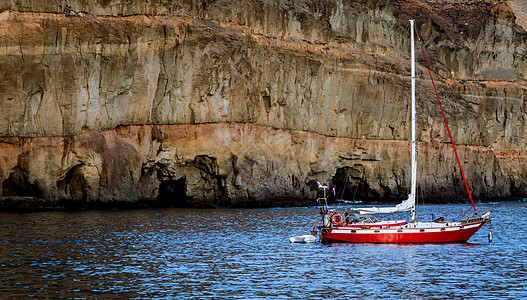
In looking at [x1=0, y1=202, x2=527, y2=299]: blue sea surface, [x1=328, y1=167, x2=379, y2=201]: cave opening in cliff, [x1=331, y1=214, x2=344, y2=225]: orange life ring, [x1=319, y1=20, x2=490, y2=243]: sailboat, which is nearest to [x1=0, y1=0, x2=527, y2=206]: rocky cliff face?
[x1=328, y1=167, x2=379, y2=201]: cave opening in cliff

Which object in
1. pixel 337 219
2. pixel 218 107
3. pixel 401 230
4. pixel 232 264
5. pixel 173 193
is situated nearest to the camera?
pixel 232 264

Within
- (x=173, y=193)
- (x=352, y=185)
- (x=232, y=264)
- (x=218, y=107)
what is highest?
(x=218, y=107)

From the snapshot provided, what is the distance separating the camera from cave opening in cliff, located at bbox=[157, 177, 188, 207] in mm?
75750

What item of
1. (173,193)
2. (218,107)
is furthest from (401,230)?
(173,193)

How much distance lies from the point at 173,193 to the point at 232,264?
42.8m

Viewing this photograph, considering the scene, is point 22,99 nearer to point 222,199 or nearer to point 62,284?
point 222,199

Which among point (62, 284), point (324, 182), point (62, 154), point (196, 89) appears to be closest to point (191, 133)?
point (196, 89)

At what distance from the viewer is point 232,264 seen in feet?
117

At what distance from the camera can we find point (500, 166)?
116875 millimetres

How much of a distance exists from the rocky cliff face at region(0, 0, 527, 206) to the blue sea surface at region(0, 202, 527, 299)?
13.7m

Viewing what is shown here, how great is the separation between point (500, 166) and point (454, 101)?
53.7 feet

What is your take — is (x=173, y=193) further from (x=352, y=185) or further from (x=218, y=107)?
(x=352, y=185)

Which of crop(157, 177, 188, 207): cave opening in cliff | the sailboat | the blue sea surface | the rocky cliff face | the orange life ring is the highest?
the rocky cliff face

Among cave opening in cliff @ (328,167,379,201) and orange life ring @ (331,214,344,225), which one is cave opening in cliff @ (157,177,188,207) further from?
orange life ring @ (331,214,344,225)
